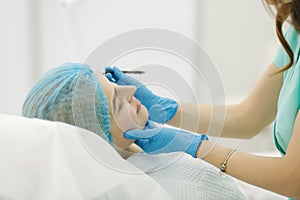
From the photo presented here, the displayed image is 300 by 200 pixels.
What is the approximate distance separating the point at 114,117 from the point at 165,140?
0.42 ft

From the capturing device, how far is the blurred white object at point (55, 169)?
775mm

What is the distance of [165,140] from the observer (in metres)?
1.07

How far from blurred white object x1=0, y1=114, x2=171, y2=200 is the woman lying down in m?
0.15

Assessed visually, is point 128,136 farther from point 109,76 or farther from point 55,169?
point 55,169

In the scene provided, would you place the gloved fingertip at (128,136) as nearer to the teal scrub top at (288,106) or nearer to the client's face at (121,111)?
the client's face at (121,111)

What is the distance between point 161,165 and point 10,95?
4.49ft

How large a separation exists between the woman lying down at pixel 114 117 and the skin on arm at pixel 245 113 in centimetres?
17

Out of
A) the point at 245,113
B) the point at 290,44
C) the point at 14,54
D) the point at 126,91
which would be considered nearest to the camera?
the point at 126,91

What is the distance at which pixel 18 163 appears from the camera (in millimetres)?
784

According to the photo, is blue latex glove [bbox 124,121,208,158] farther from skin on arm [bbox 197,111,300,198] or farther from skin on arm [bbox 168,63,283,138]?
skin on arm [bbox 168,63,283,138]

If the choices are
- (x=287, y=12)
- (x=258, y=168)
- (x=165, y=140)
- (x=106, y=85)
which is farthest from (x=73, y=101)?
(x=287, y=12)

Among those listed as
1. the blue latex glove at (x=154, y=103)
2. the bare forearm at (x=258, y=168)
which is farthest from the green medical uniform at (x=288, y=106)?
the blue latex glove at (x=154, y=103)

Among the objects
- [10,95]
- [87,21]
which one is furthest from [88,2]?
[10,95]

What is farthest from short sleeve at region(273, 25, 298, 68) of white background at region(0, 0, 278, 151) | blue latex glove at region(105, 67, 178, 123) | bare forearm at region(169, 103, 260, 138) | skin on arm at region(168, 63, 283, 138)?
white background at region(0, 0, 278, 151)
